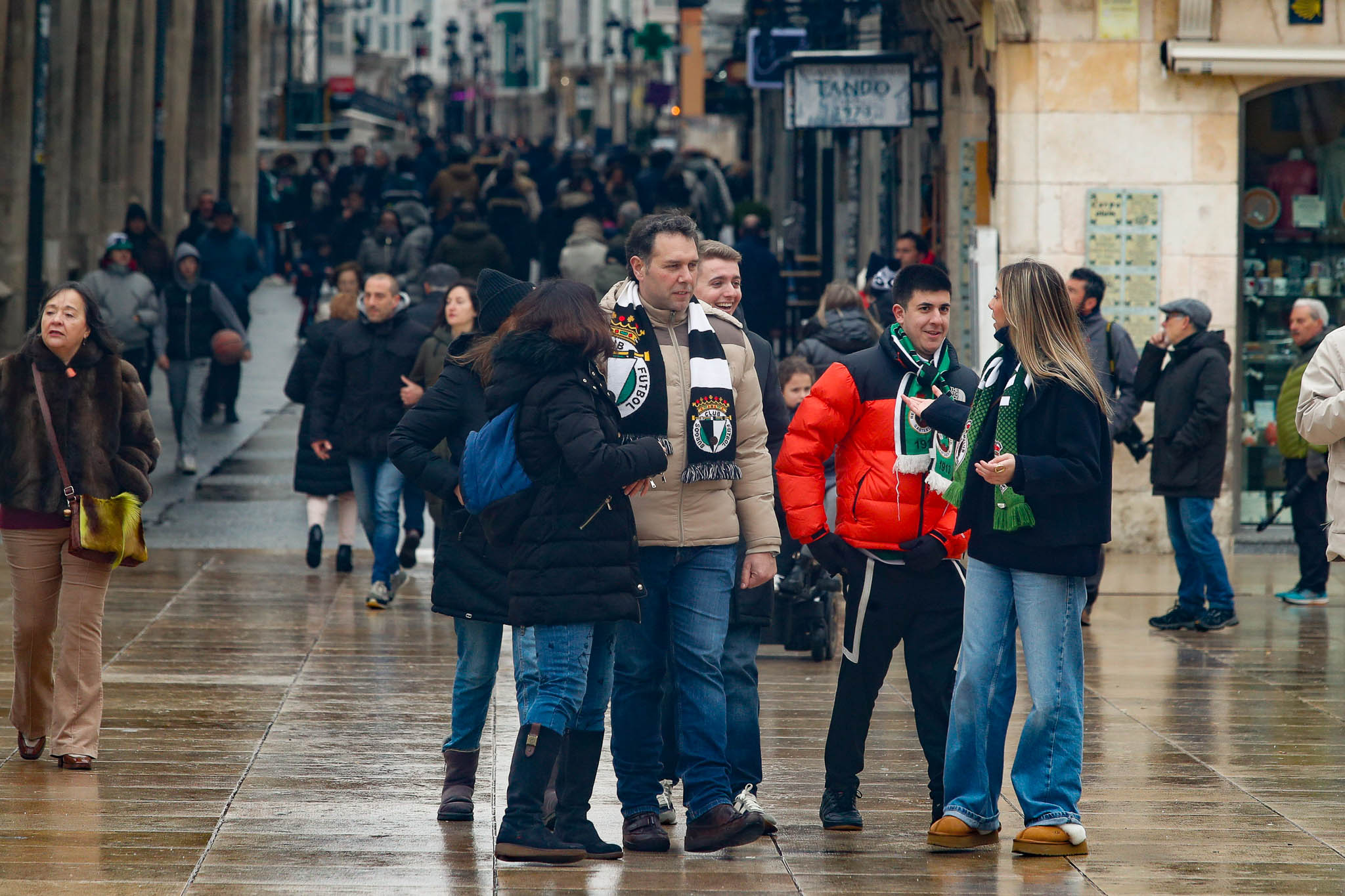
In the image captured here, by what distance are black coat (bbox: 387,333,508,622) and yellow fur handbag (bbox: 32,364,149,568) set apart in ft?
3.92

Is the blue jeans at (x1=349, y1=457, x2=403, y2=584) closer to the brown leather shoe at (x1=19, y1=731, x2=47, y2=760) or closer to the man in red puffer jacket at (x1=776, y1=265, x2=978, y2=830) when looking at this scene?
the brown leather shoe at (x1=19, y1=731, x2=47, y2=760)

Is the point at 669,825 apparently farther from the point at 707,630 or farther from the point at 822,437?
the point at 822,437

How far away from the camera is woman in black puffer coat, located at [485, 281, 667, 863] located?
568 centimetres

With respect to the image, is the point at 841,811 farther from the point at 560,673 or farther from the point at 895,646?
the point at 560,673

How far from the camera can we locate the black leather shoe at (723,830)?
19.4 feet

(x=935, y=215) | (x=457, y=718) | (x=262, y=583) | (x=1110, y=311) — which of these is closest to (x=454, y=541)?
(x=457, y=718)

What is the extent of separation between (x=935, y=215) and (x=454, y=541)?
1046cm

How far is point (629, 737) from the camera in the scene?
6043mm

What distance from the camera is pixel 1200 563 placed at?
10391 millimetres

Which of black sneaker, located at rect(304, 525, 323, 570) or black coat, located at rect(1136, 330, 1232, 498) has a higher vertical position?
black coat, located at rect(1136, 330, 1232, 498)

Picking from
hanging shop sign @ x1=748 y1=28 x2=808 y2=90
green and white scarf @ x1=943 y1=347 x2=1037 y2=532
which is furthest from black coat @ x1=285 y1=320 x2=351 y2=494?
hanging shop sign @ x1=748 y1=28 x2=808 y2=90

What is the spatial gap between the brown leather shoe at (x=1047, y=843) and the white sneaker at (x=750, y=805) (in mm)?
773

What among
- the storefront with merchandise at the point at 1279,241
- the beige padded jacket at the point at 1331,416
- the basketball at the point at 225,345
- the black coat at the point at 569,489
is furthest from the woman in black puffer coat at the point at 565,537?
the basketball at the point at 225,345

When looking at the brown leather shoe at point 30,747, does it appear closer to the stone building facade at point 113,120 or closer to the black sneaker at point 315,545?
the black sneaker at point 315,545
